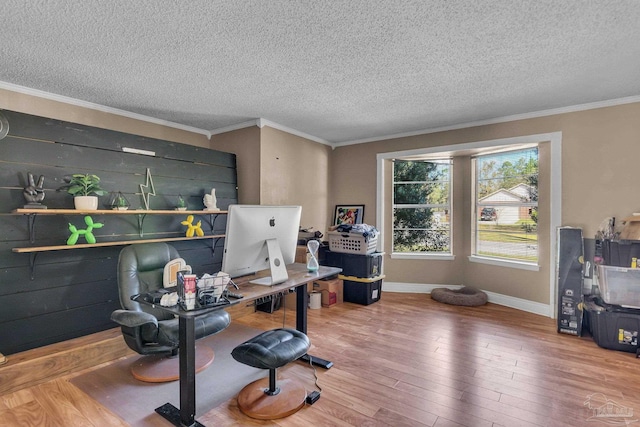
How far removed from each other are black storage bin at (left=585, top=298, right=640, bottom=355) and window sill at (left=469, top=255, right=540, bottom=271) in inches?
37.1

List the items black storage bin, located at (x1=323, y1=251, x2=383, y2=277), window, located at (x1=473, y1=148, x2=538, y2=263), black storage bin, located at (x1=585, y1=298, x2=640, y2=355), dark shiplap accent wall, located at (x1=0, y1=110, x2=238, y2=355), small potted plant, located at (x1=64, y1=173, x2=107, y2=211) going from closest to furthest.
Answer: dark shiplap accent wall, located at (x1=0, y1=110, x2=238, y2=355) < small potted plant, located at (x1=64, y1=173, x2=107, y2=211) < black storage bin, located at (x1=585, y1=298, x2=640, y2=355) < window, located at (x1=473, y1=148, x2=538, y2=263) < black storage bin, located at (x1=323, y1=251, x2=383, y2=277)

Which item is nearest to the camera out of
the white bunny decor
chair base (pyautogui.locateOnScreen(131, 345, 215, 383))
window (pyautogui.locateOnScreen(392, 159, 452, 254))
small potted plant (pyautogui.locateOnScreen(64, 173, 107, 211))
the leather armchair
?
the leather armchair

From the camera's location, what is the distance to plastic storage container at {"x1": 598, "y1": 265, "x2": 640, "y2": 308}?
2938mm

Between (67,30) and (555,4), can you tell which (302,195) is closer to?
(67,30)

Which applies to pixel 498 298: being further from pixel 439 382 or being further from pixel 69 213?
pixel 69 213

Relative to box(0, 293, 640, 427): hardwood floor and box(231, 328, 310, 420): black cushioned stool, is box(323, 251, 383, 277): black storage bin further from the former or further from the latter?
box(231, 328, 310, 420): black cushioned stool

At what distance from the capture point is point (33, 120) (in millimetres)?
2723

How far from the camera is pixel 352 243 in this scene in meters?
4.46

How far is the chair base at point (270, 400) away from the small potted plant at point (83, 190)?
2063mm

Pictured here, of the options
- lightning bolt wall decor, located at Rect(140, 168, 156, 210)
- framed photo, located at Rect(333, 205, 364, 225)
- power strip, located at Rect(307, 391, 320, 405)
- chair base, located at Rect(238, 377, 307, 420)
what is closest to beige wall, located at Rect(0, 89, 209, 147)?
lightning bolt wall decor, located at Rect(140, 168, 156, 210)

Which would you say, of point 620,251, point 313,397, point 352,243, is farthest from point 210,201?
point 620,251

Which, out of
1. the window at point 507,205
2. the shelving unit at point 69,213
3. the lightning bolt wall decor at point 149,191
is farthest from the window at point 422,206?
the lightning bolt wall decor at point 149,191

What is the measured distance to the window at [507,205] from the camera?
13.5ft

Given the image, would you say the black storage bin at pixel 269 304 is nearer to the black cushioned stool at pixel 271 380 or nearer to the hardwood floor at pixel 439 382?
the hardwood floor at pixel 439 382
